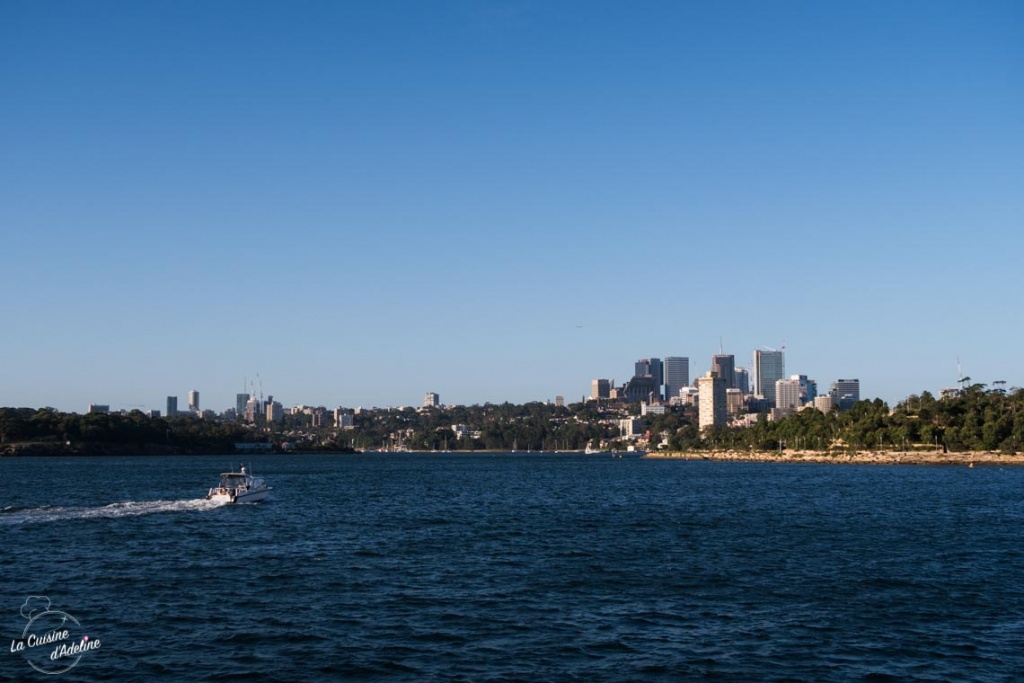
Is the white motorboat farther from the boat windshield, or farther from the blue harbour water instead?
the blue harbour water

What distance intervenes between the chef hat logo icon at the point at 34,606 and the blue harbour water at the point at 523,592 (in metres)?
0.54

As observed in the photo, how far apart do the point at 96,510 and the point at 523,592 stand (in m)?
47.7

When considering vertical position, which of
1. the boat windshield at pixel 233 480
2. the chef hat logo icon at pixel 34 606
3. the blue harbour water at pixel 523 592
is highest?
the boat windshield at pixel 233 480

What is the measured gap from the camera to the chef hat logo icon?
34.6 meters

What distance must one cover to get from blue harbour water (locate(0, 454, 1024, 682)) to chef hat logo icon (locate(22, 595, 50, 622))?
54cm

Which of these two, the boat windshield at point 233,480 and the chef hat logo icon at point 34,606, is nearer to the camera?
the chef hat logo icon at point 34,606

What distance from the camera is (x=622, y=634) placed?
105ft

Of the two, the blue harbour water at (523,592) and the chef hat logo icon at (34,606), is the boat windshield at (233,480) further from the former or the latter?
the chef hat logo icon at (34,606)

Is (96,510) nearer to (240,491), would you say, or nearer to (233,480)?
(240,491)

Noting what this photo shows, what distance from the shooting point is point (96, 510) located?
73625mm

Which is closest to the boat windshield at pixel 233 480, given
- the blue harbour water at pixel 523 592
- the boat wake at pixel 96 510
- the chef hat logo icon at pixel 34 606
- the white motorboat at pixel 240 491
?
the white motorboat at pixel 240 491

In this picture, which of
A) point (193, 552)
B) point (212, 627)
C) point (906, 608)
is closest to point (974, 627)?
point (906, 608)

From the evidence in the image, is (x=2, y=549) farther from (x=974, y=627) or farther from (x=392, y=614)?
(x=974, y=627)

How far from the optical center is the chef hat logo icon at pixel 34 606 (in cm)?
3462
